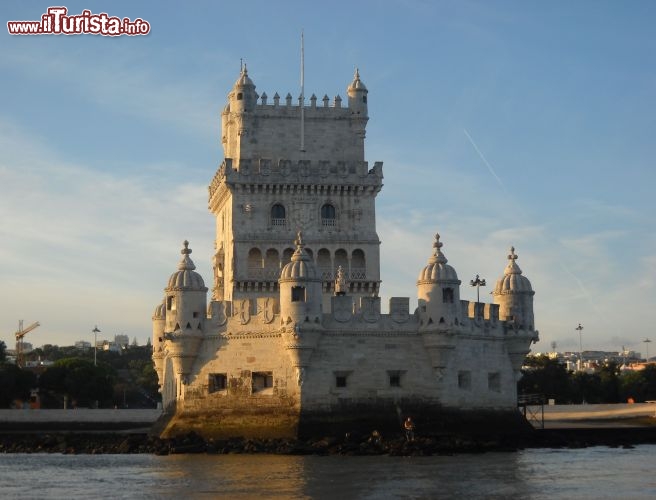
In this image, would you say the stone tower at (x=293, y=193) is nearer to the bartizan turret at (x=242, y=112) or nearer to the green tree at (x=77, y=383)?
the bartizan turret at (x=242, y=112)

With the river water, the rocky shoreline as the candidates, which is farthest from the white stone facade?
the river water

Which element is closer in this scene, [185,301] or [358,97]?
[185,301]

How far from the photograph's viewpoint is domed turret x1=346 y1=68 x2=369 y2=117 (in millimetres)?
83500

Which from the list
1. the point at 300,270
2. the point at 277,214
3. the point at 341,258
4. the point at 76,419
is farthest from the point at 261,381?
the point at 76,419

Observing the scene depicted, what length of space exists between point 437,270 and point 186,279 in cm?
1341

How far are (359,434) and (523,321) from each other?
13.4 meters

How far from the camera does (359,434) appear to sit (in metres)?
63.9

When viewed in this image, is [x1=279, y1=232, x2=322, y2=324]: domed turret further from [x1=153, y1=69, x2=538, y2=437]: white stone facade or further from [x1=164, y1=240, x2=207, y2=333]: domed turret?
[x1=164, y1=240, x2=207, y2=333]: domed turret

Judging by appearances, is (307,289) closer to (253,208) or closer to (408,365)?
(408,365)

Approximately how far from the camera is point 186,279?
68.5 metres

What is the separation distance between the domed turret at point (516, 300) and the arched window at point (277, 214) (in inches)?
613

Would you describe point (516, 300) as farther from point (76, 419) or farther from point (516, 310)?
point (76, 419)

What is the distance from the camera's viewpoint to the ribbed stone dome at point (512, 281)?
72.5 meters

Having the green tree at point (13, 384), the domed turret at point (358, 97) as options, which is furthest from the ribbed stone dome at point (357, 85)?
the green tree at point (13, 384)
